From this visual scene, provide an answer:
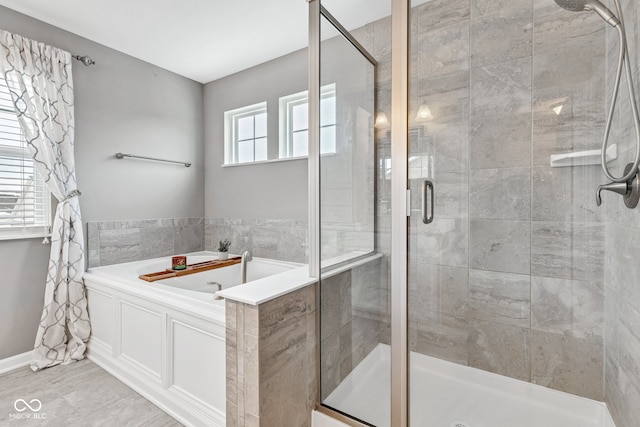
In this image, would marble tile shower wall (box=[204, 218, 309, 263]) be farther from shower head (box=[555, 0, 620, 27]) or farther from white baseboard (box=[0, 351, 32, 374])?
shower head (box=[555, 0, 620, 27])

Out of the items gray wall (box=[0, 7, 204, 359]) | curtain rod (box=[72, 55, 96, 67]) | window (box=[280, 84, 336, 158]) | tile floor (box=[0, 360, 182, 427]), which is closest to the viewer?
tile floor (box=[0, 360, 182, 427])

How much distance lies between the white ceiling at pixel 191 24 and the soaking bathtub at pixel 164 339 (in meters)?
1.78

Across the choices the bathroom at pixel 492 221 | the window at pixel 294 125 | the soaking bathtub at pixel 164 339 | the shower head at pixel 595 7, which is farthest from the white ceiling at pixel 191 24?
the soaking bathtub at pixel 164 339

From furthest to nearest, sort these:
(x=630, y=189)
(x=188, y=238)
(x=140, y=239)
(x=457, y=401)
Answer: (x=188, y=238), (x=140, y=239), (x=457, y=401), (x=630, y=189)

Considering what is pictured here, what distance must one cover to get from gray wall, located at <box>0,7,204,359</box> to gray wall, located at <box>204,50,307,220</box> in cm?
17

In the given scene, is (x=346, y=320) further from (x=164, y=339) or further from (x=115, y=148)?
(x=115, y=148)

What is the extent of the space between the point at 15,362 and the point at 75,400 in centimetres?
79

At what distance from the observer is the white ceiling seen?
2.06 m

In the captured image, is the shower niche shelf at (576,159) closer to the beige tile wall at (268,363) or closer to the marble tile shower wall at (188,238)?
the beige tile wall at (268,363)

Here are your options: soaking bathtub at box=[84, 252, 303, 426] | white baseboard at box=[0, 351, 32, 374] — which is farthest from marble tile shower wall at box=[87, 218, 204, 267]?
white baseboard at box=[0, 351, 32, 374]

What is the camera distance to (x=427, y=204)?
162 centimetres

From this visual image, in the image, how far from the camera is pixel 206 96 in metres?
3.40

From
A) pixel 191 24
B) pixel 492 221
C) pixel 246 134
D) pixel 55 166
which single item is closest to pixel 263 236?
pixel 246 134

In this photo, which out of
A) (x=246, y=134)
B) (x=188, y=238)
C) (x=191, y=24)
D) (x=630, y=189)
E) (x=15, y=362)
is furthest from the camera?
(x=188, y=238)
